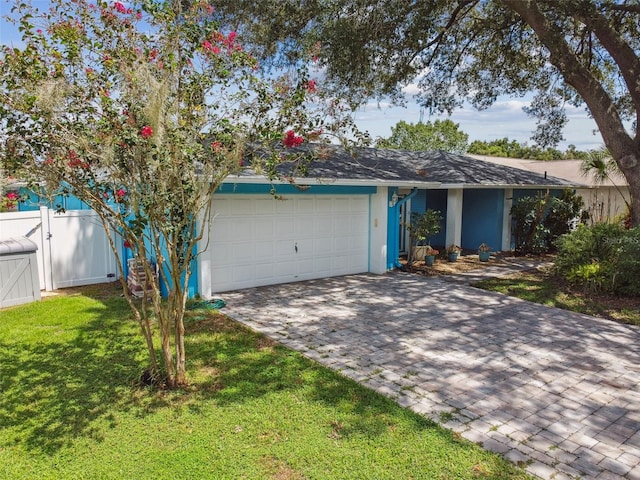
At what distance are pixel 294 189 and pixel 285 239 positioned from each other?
3.94 ft

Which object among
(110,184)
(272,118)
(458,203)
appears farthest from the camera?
(458,203)

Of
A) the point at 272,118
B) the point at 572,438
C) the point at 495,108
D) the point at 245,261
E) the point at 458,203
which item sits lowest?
the point at 572,438

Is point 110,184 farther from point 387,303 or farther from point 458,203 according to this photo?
point 458,203

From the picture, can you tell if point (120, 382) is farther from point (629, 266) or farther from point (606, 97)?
point (606, 97)

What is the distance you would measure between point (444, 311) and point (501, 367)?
2.76 m

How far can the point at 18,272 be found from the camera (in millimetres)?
8688

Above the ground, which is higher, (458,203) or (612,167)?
(612,167)

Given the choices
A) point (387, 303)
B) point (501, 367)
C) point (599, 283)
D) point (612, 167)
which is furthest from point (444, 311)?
point (612, 167)

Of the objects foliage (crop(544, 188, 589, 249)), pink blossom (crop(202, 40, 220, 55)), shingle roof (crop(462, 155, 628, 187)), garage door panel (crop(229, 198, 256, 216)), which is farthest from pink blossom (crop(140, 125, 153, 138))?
shingle roof (crop(462, 155, 628, 187))

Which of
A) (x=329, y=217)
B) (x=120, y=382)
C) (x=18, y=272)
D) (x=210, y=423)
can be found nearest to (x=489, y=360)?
(x=210, y=423)

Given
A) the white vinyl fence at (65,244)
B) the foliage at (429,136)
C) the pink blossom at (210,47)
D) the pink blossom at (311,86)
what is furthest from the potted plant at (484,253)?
the foliage at (429,136)

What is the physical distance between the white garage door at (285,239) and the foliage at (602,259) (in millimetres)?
4961

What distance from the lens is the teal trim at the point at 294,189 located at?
9609mm

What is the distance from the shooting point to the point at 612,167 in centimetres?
1622
